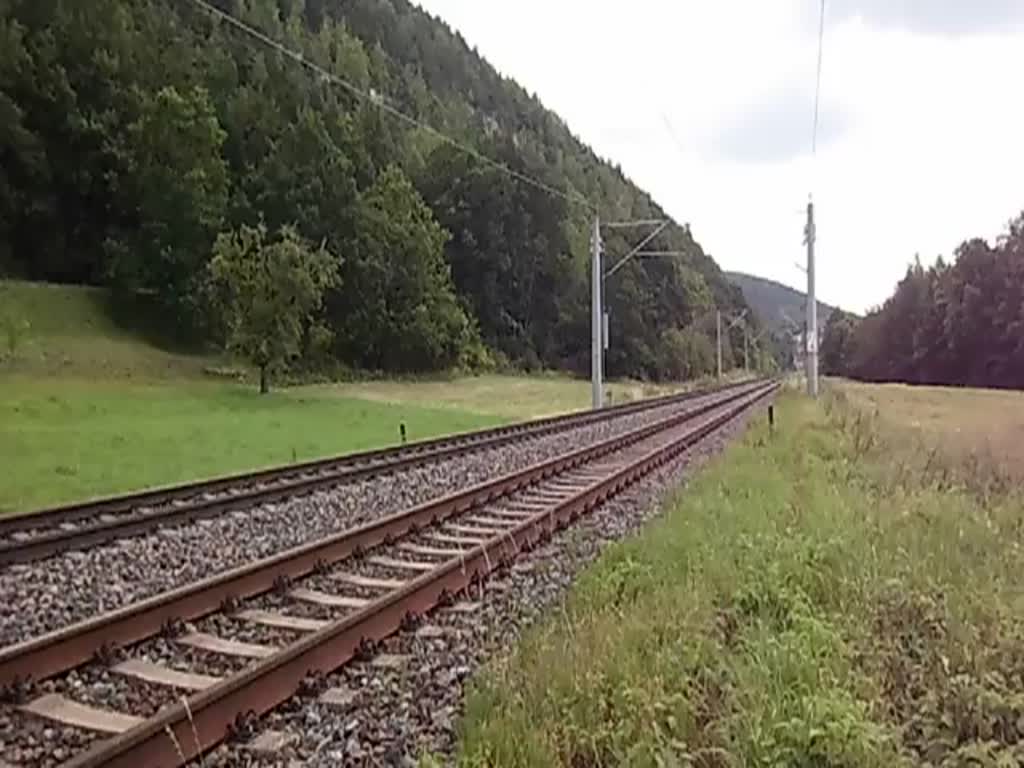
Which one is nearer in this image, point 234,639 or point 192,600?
point 234,639

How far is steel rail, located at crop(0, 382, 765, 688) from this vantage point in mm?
5918

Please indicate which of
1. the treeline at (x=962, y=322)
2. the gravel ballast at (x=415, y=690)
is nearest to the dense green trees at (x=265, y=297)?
the gravel ballast at (x=415, y=690)

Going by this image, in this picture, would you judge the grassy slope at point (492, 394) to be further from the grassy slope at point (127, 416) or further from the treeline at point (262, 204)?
the treeline at point (262, 204)

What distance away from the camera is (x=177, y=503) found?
40.3 ft

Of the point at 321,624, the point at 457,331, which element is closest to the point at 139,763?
the point at 321,624

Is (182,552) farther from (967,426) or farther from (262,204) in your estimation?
(262,204)

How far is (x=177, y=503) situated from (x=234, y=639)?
236 inches

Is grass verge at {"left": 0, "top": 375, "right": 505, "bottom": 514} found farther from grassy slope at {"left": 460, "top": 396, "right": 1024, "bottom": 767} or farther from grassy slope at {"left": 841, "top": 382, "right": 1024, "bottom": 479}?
grassy slope at {"left": 841, "top": 382, "right": 1024, "bottom": 479}

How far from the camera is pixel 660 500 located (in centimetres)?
1310

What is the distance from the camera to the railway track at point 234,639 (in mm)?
5078

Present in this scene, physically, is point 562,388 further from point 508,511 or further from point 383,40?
point 383,40

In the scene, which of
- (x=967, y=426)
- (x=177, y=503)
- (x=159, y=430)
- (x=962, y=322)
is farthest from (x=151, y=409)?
(x=962, y=322)

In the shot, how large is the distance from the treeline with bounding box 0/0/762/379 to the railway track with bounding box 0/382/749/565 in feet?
86.0

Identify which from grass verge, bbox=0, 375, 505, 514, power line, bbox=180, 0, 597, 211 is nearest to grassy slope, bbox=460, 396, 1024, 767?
grass verge, bbox=0, 375, 505, 514
